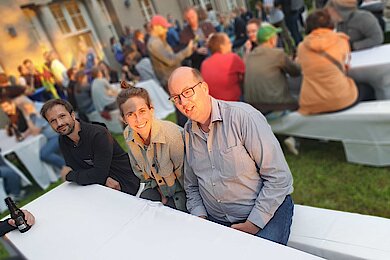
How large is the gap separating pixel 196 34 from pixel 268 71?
1.64 meters

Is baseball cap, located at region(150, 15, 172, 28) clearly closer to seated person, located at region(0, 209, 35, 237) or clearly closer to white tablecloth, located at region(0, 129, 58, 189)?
white tablecloth, located at region(0, 129, 58, 189)

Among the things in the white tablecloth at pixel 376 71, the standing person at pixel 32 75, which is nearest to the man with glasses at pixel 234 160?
the white tablecloth at pixel 376 71

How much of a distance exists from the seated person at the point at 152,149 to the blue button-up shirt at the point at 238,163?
0.21 ft

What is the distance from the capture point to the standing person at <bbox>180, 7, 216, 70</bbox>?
3.44m

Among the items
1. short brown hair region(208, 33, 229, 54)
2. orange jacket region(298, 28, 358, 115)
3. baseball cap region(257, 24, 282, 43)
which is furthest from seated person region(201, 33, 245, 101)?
orange jacket region(298, 28, 358, 115)

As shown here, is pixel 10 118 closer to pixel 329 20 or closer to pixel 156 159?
pixel 156 159

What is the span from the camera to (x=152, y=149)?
4.26 feet

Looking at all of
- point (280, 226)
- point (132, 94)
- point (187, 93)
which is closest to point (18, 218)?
point (132, 94)

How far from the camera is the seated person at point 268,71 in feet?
8.63

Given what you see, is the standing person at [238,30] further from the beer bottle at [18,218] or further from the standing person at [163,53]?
the beer bottle at [18,218]

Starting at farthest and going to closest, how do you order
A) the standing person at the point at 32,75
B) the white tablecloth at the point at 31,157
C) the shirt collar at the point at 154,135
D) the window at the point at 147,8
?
the standing person at the point at 32,75, the white tablecloth at the point at 31,157, the window at the point at 147,8, the shirt collar at the point at 154,135

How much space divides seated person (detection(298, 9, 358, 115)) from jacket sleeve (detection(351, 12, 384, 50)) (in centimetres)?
72

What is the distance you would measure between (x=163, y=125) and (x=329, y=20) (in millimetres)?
1810

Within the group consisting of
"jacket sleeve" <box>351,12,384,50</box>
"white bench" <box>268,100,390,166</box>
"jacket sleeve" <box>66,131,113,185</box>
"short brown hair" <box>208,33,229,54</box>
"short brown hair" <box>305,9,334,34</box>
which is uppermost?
"short brown hair" <box>208,33,229,54</box>
